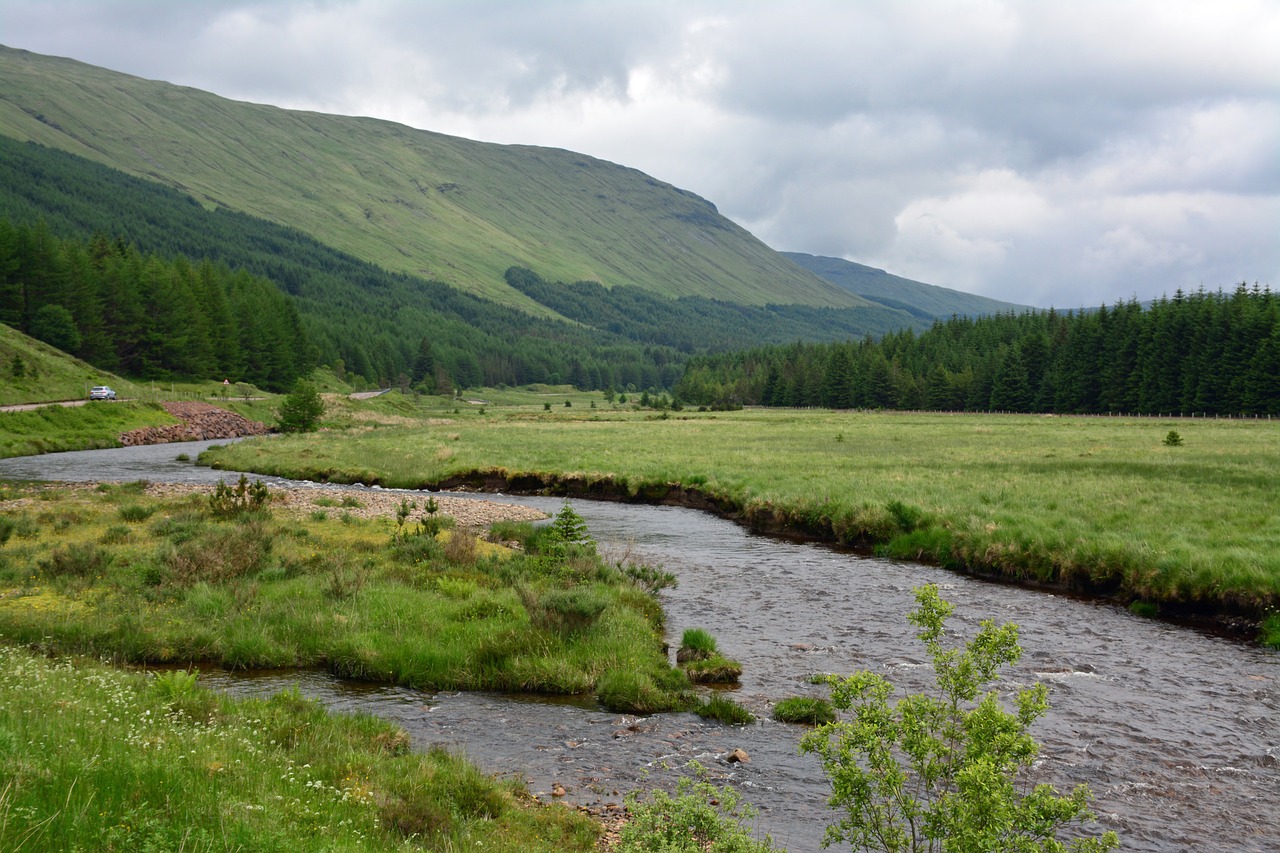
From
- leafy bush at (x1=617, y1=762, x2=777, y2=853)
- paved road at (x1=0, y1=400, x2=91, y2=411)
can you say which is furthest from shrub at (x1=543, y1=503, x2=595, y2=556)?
paved road at (x1=0, y1=400, x2=91, y2=411)

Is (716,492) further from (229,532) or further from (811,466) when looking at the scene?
(229,532)

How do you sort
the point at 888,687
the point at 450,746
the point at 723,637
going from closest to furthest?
the point at 888,687 < the point at 450,746 < the point at 723,637

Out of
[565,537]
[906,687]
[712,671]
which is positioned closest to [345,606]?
[565,537]

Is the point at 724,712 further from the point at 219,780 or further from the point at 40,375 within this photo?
the point at 40,375

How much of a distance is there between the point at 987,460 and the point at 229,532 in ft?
132

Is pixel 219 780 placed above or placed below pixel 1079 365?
below

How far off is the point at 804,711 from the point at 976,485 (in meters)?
24.7

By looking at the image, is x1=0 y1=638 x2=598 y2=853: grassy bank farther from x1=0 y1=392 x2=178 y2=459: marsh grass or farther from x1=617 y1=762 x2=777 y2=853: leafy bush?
x1=0 y1=392 x2=178 y2=459: marsh grass

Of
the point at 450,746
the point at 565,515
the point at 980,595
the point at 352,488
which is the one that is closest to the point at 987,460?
the point at 980,595

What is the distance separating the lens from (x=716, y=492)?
1580 inches

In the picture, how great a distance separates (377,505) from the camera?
3600 centimetres

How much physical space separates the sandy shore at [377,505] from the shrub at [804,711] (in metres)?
19.2

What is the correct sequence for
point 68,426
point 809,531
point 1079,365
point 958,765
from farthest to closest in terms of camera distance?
point 1079,365 < point 68,426 < point 809,531 < point 958,765

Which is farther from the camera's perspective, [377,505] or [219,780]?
[377,505]
